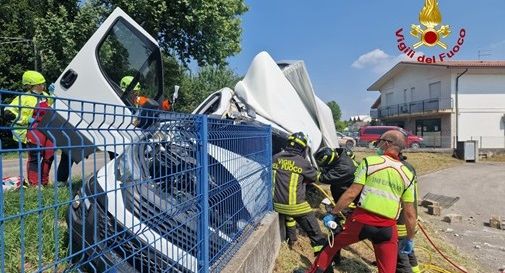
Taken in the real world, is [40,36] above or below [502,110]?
above

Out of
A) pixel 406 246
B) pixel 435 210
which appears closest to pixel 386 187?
pixel 406 246

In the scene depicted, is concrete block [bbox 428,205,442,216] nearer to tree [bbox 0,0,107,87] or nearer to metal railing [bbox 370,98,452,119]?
tree [bbox 0,0,107,87]

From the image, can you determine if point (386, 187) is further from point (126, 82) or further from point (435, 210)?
point (435, 210)

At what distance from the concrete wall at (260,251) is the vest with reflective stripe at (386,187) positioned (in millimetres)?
1150

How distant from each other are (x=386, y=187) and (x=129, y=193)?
2.59 meters

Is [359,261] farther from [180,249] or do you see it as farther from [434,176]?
[434,176]

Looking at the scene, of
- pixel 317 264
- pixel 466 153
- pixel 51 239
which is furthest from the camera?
pixel 466 153

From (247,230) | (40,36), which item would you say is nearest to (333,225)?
(247,230)

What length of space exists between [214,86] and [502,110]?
2358 cm

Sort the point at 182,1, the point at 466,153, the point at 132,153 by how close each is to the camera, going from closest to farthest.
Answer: the point at 132,153 → the point at 182,1 → the point at 466,153

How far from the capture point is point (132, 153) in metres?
2.49

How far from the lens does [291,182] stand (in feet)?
18.6

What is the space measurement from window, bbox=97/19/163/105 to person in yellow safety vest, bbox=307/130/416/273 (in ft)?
9.38

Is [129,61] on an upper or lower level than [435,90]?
lower
